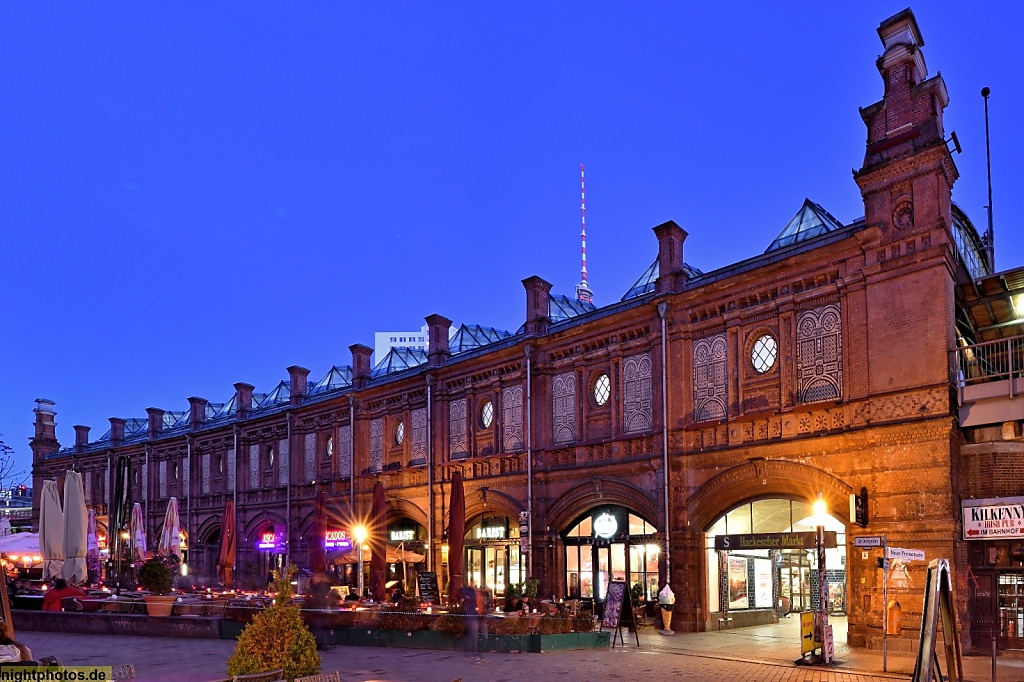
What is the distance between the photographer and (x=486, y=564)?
Answer: 109ft

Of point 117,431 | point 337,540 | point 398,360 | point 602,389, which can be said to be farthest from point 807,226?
point 117,431

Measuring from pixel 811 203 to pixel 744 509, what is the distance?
8.78 metres

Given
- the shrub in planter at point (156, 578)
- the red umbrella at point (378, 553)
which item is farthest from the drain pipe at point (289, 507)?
the shrub in planter at point (156, 578)

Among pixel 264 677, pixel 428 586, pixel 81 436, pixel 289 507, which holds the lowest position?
pixel 428 586

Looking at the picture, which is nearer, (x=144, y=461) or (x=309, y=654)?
(x=309, y=654)

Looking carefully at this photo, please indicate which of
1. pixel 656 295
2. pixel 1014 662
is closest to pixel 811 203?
pixel 656 295

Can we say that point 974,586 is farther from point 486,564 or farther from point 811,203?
point 486,564

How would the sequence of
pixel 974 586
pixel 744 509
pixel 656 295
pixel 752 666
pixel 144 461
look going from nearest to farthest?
pixel 752 666 < pixel 974 586 < pixel 744 509 < pixel 656 295 < pixel 144 461

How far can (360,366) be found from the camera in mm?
40375

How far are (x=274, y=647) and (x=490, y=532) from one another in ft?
76.8

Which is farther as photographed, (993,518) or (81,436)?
(81,436)

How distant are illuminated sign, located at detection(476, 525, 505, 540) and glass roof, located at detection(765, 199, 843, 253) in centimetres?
1393

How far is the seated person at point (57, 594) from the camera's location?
2511cm

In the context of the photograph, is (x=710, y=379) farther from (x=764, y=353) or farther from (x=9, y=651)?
(x=9, y=651)
